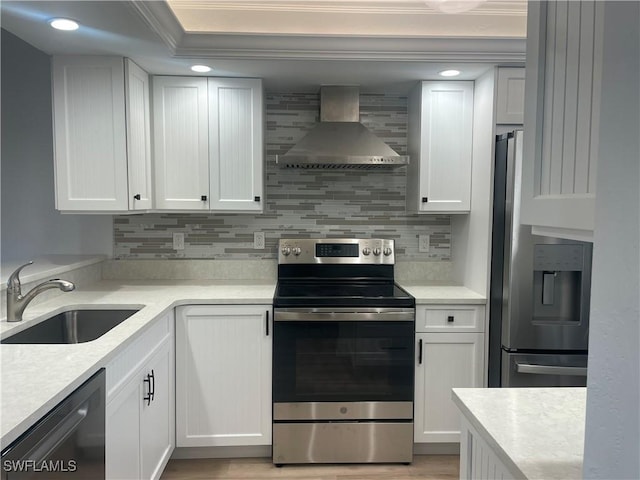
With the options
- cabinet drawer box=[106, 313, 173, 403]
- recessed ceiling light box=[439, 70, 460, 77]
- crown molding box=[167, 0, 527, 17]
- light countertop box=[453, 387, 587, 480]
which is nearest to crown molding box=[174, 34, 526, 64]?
recessed ceiling light box=[439, 70, 460, 77]

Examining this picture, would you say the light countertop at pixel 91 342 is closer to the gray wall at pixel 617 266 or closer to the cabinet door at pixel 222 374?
the cabinet door at pixel 222 374

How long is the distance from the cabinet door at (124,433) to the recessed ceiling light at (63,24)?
1469mm

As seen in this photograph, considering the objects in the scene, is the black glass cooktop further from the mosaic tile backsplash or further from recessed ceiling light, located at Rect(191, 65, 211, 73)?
recessed ceiling light, located at Rect(191, 65, 211, 73)

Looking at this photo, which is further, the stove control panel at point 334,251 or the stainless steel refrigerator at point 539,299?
the stove control panel at point 334,251

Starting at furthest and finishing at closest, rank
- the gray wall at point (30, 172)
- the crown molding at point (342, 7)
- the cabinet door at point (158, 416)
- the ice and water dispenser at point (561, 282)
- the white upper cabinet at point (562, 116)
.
Result: 1. the gray wall at point (30, 172)
2. the crown molding at point (342, 7)
3. the ice and water dispenser at point (561, 282)
4. the cabinet door at point (158, 416)
5. the white upper cabinet at point (562, 116)

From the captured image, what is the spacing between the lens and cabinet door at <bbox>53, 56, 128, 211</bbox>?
89.4 inches

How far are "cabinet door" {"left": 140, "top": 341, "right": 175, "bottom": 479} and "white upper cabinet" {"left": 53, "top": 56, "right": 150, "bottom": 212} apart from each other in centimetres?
83

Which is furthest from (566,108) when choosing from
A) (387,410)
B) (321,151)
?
(387,410)

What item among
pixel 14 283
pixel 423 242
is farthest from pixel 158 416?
pixel 423 242

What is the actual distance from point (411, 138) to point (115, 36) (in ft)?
A: 5.71

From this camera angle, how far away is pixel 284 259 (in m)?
2.88

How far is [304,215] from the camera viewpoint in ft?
9.79

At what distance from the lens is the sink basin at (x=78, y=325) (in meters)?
1.97

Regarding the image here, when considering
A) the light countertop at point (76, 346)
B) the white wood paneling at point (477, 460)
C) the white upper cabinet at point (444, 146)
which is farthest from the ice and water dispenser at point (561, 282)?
the light countertop at point (76, 346)
